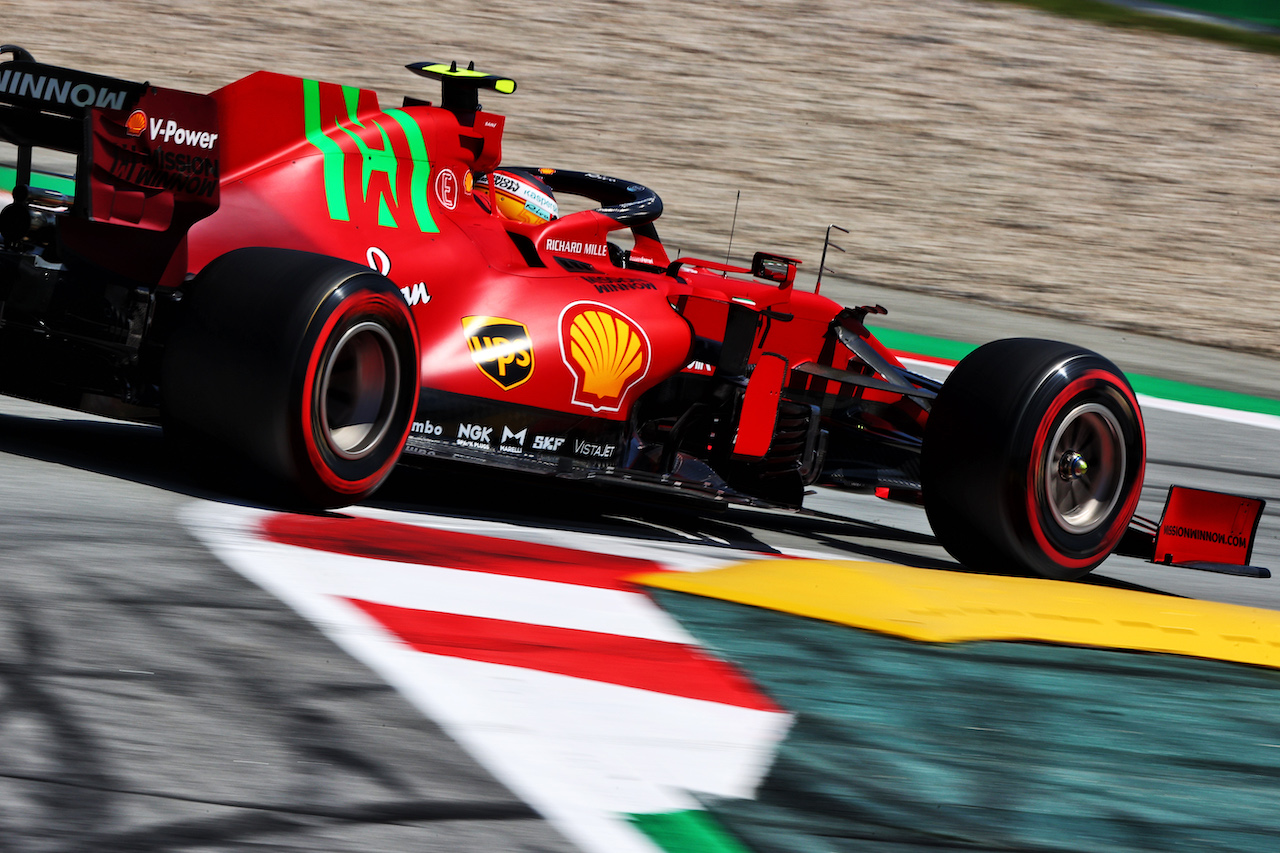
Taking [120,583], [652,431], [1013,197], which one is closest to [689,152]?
[1013,197]

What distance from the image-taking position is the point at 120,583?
327 cm

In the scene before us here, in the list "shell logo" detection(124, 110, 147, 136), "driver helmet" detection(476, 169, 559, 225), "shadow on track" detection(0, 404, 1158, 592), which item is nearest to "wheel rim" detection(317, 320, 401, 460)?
"shadow on track" detection(0, 404, 1158, 592)

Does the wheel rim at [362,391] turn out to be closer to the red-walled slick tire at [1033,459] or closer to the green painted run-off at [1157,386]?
the red-walled slick tire at [1033,459]

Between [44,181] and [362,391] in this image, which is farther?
[44,181]

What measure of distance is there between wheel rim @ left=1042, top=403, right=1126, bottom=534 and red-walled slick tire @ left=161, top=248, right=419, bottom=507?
2539 millimetres

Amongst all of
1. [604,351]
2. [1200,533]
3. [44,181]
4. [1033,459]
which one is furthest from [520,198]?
[44,181]

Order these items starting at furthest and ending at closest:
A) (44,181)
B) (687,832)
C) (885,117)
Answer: (885,117) → (44,181) → (687,832)

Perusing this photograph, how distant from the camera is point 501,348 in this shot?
513cm

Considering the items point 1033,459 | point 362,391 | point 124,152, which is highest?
point 124,152

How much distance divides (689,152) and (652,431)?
1023cm

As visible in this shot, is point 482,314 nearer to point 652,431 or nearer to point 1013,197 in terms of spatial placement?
point 652,431

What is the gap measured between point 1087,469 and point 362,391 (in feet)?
9.17

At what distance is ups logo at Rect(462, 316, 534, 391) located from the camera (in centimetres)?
508

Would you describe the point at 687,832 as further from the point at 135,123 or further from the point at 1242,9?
the point at 1242,9
